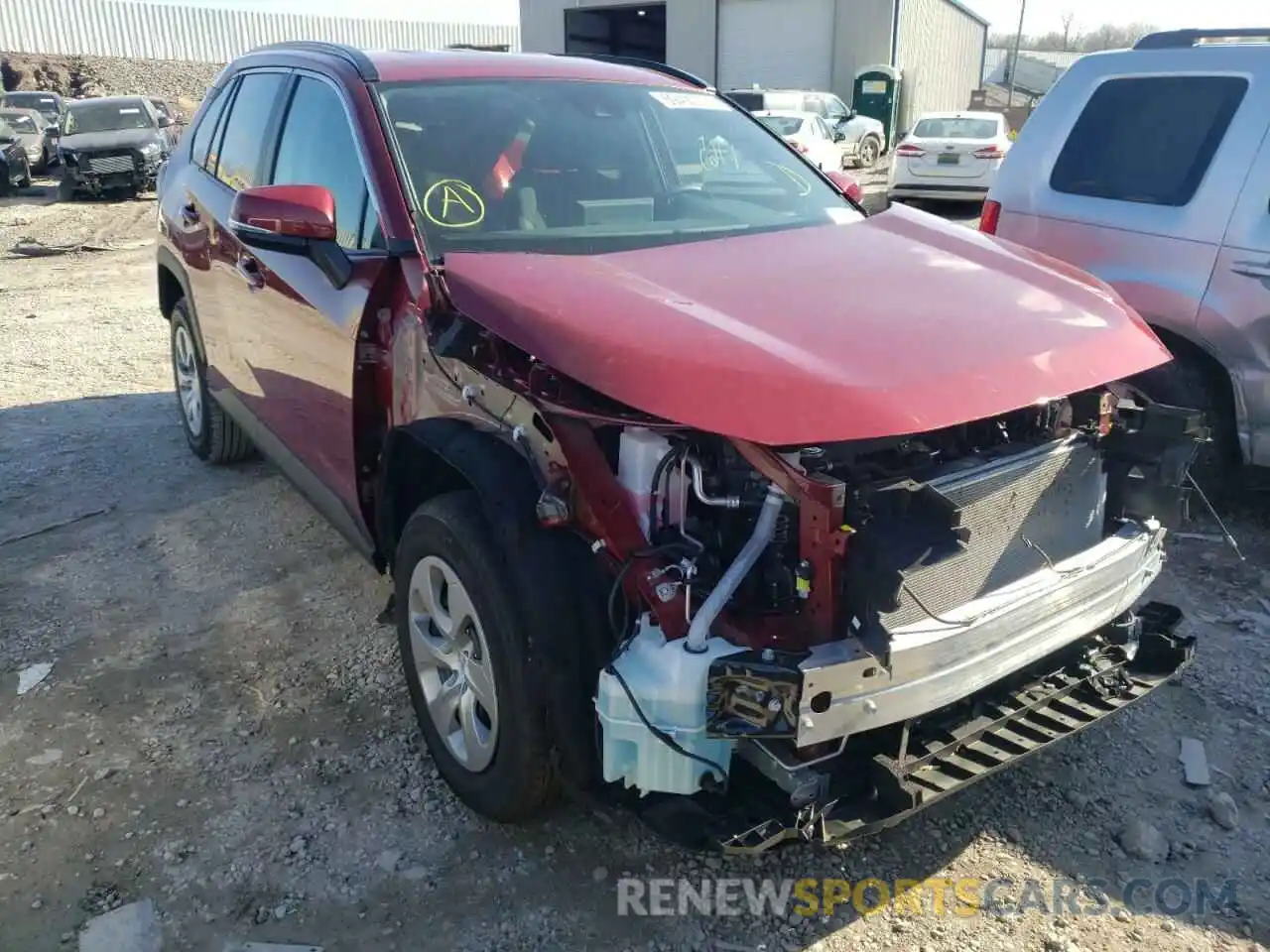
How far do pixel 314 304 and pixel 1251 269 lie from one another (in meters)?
3.74

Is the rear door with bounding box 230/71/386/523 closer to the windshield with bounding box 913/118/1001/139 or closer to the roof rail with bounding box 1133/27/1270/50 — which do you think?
the roof rail with bounding box 1133/27/1270/50

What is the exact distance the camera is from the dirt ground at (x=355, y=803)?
2621mm

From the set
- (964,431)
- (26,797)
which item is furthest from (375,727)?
(964,431)

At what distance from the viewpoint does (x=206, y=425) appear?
5.55 metres

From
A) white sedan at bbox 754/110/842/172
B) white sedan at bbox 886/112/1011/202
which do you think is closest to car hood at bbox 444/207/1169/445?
white sedan at bbox 886/112/1011/202

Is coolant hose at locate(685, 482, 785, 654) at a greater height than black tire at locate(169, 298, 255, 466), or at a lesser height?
greater

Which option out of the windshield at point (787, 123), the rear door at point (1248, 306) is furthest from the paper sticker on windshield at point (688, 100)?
the windshield at point (787, 123)

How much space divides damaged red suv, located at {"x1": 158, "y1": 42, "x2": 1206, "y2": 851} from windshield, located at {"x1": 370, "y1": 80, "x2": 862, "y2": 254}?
1 cm

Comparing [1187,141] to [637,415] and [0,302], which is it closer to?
[637,415]

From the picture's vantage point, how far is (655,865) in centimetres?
280

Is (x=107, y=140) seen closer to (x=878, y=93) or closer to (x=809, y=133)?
(x=809, y=133)

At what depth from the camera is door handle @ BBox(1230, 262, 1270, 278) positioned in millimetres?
4332

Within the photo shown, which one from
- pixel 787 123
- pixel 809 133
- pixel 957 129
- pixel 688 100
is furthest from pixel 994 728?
pixel 787 123

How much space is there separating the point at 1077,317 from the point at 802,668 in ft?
4.47
